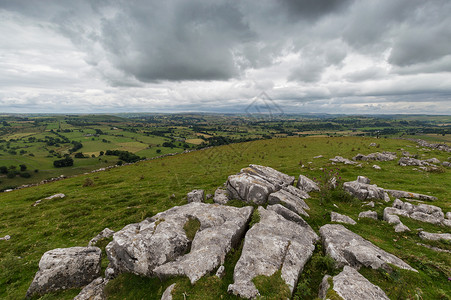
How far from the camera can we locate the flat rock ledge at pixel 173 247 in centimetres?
990

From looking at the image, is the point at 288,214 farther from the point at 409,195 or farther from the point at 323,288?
the point at 409,195

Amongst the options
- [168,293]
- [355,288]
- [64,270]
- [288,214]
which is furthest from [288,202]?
[64,270]

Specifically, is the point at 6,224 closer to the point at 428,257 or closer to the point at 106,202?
the point at 106,202

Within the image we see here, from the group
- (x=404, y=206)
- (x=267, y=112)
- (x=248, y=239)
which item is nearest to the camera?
(x=248, y=239)

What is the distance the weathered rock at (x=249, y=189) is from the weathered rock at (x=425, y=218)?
1189cm

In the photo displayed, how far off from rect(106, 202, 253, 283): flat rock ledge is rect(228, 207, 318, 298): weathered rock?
145 centimetres

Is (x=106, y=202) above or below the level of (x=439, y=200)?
below

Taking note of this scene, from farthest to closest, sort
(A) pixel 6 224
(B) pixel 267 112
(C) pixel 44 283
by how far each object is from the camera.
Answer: (B) pixel 267 112 < (A) pixel 6 224 < (C) pixel 44 283

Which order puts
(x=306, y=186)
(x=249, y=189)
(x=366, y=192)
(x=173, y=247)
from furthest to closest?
(x=306, y=186) → (x=366, y=192) → (x=249, y=189) → (x=173, y=247)

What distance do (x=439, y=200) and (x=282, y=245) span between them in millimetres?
21109

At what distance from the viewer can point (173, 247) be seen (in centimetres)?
1141

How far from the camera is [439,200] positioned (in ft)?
60.7

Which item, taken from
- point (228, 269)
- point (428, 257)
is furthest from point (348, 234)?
point (228, 269)

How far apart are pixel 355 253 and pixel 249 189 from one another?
32.5 ft
